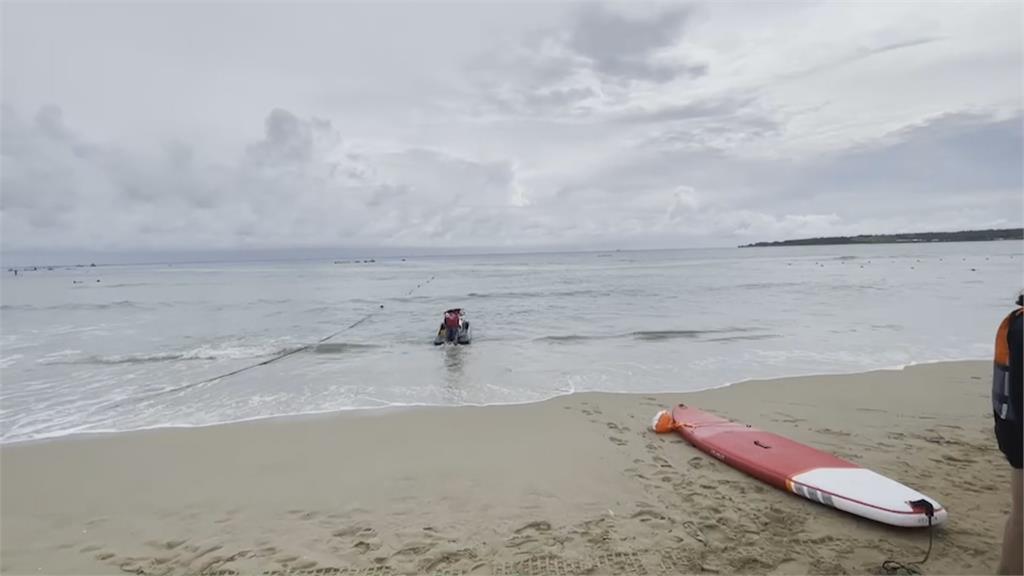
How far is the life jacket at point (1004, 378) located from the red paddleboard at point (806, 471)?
1558 millimetres

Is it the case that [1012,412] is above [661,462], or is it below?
above

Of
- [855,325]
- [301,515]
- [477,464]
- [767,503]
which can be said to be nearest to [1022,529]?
[767,503]

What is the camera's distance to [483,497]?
15.7 feet

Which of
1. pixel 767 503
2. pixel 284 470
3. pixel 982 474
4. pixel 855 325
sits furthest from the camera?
pixel 855 325

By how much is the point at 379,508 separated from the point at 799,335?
491 inches

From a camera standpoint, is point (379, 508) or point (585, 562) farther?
point (379, 508)

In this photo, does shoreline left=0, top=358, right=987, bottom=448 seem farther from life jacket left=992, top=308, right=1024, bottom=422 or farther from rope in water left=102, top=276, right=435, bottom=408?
life jacket left=992, top=308, right=1024, bottom=422

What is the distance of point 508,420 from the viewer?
7234 millimetres

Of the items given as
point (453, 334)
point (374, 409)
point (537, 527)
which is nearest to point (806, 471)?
point (537, 527)

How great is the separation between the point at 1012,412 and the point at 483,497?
3.79 m

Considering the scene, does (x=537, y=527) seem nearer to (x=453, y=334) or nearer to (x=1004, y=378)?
(x=1004, y=378)

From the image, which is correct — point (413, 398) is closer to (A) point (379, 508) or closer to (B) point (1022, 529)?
(A) point (379, 508)

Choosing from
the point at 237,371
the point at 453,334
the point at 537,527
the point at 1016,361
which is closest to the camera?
the point at 1016,361

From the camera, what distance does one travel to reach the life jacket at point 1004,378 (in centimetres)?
277
